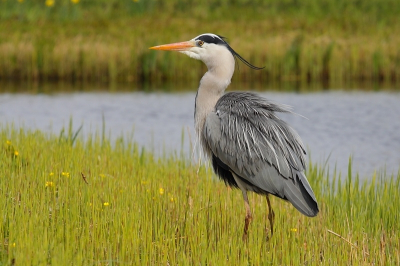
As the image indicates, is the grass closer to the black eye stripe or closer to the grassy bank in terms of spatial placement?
the black eye stripe

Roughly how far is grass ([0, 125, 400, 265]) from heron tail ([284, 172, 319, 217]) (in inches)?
8.2

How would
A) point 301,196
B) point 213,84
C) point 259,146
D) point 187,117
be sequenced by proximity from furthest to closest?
point 187,117 → point 213,84 → point 259,146 → point 301,196

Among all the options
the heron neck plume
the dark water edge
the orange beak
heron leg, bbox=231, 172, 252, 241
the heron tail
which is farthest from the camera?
the dark water edge

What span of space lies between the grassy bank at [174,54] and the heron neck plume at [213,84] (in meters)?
12.2

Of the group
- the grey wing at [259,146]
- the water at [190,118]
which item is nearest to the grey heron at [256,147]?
the grey wing at [259,146]

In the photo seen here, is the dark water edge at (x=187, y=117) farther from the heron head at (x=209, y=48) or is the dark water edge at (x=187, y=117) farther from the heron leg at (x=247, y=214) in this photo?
the heron head at (x=209, y=48)

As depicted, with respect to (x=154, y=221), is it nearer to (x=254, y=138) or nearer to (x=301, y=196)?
(x=254, y=138)

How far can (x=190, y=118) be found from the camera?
13.8 meters

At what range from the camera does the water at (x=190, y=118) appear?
10.9 m

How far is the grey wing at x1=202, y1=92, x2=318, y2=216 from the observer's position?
5.48m

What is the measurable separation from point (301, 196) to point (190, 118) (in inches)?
333

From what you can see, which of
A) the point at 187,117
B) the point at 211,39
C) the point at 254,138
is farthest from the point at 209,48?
the point at 187,117

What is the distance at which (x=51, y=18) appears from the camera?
2328cm

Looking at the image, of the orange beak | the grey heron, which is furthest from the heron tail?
the orange beak
